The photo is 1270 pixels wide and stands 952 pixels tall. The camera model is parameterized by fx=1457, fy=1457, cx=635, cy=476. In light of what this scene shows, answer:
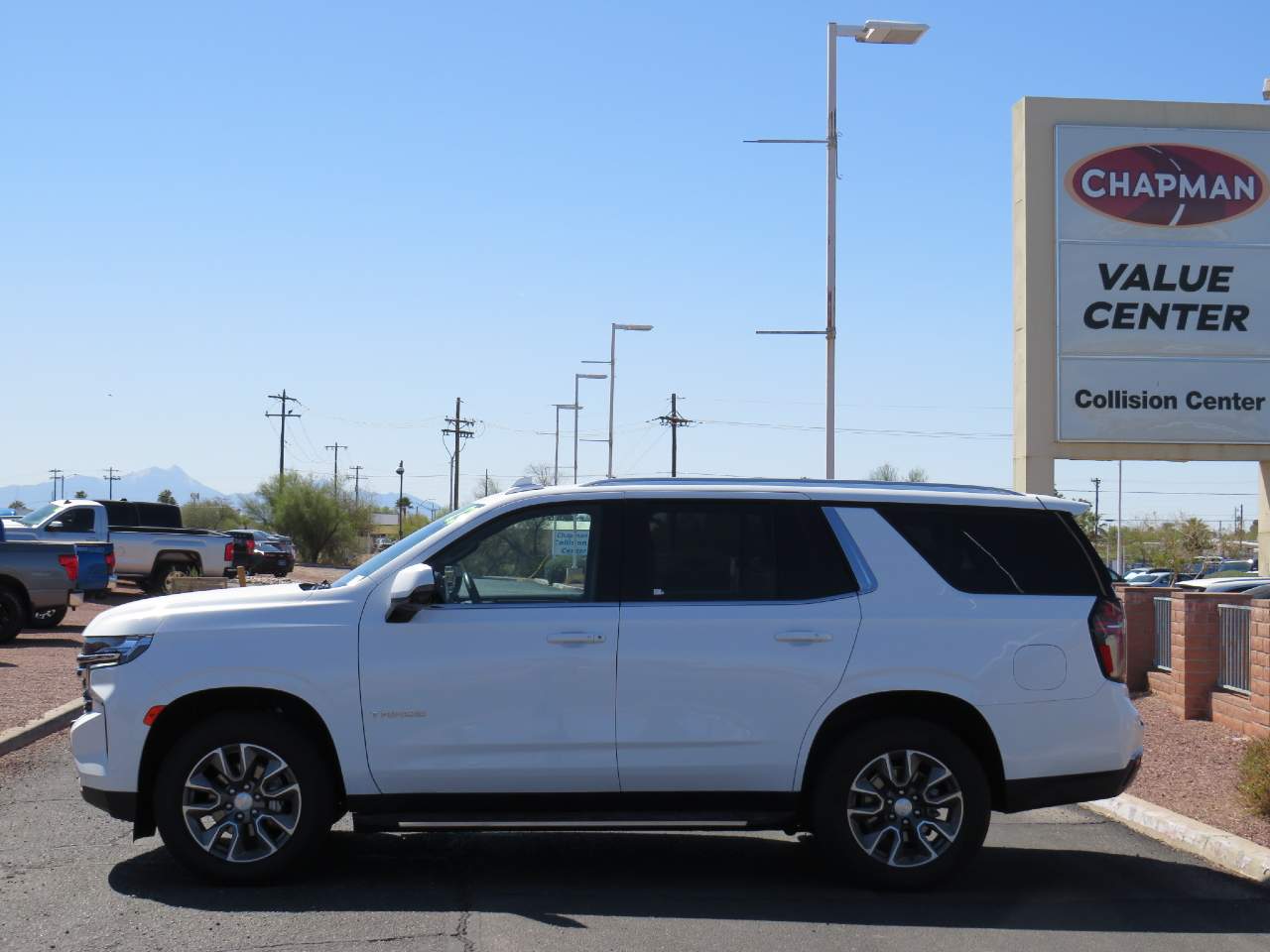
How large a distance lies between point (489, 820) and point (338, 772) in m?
0.79

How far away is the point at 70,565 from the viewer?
21.0 meters

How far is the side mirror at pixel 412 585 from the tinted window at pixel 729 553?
0.99 meters

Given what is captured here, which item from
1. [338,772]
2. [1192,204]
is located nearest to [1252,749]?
[338,772]

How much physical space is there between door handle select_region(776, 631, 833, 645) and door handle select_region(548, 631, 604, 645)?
0.89 meters

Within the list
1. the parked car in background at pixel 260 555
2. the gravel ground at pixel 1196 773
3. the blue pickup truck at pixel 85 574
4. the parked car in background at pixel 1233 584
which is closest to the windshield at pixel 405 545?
the gravel ground at pixel 1196 773

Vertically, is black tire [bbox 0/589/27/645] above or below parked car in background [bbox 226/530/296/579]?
below

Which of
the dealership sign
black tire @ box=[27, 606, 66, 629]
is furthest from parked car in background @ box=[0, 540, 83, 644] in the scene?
the dealership sign

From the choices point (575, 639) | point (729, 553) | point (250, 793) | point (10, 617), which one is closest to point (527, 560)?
point (575, 639)

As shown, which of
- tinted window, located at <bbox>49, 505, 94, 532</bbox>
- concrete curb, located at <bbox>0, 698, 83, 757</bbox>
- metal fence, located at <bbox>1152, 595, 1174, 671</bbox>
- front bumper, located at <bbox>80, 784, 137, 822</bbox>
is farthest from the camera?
tinted window, located at <bbox>49, 505, 94, 532</bbox>

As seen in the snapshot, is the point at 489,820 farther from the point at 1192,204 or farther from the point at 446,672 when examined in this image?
the point at 1192,204

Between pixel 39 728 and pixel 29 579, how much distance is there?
885 centimetres

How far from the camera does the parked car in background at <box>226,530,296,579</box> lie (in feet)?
145

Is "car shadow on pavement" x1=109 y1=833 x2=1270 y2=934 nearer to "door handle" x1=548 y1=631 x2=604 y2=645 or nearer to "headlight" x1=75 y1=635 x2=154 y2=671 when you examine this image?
"headlight" x1=75 y1=635 x2=154 y2=671

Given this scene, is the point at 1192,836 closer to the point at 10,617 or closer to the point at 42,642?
the point at 10,617
